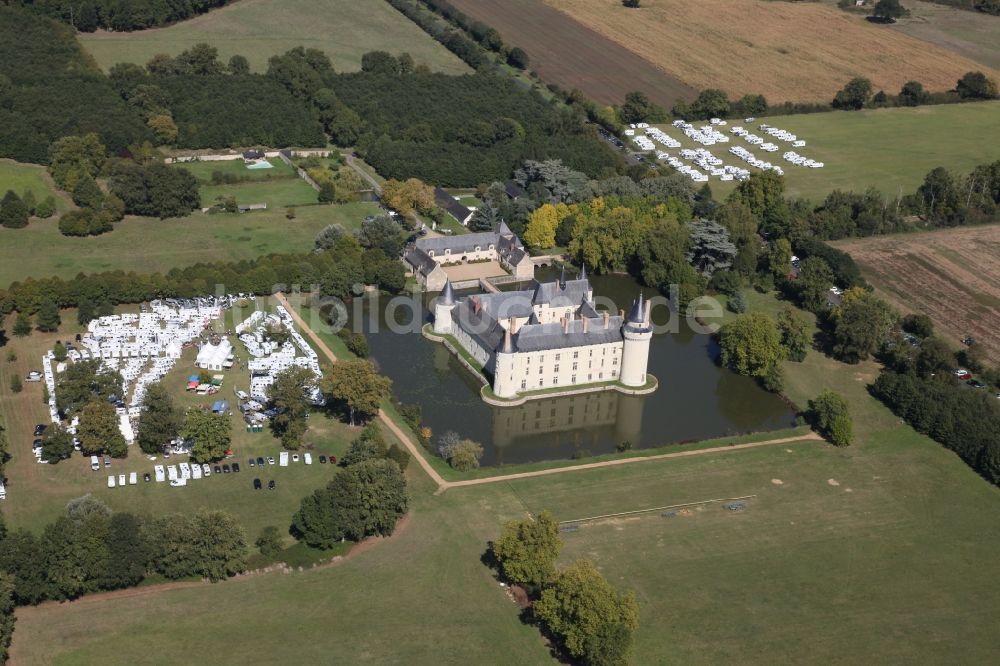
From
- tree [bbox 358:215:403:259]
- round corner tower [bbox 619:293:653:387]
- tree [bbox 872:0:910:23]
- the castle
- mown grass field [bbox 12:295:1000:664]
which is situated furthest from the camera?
tree [bbox 872:0:910:23]

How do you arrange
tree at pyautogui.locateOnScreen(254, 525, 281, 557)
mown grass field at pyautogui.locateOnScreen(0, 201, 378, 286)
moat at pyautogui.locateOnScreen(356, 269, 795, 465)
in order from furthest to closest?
mown grass field at pyautogui.locateOnScreen(0, 201, 378, 286)
moat at pyautogui.locateOnScreen(356, 269, 795, 465)
tree at pyautogui.locateOnScreen(254, 525, 281, 557)

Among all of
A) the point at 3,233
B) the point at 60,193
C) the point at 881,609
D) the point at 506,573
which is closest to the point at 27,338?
the point at 3,233

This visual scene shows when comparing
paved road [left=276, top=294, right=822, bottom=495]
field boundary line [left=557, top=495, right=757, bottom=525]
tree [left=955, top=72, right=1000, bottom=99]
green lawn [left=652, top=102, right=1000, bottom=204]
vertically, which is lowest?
paved road [left=276, top=294, right=822, bottom=495]

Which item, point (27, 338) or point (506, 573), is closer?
point (506, 573)

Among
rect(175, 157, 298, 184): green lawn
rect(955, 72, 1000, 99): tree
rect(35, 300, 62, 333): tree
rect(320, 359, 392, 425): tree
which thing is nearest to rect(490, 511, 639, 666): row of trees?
rect(320, 359, 392, 425): tree

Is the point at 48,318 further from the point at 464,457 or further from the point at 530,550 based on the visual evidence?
the point at 530,550

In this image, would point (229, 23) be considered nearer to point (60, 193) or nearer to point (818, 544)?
point (60, 193)

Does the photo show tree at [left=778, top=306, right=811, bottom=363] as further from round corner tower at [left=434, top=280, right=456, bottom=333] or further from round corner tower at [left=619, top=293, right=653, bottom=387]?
round corner tower at [left=434, top=280, right=456, bottom=333]
